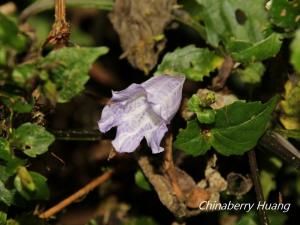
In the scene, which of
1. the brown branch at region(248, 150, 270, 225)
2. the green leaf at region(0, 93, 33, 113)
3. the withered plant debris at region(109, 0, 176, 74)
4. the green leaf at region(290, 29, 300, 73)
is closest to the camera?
the green leaf at region(290, 29, 300, 73)

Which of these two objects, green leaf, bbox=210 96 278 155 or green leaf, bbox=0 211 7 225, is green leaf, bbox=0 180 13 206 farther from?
green leaf, bbox=210 96 278 155

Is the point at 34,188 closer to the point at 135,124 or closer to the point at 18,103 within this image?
the point at 18,103

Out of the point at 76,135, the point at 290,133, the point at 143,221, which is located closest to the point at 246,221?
the point at 290,133

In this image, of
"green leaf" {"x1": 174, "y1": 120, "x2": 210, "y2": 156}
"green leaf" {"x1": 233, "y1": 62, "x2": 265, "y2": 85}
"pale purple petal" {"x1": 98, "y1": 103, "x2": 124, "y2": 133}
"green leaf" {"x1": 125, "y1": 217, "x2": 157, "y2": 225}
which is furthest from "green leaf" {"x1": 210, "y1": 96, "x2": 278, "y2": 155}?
"green leaf" {"x1": 125, "y1": 217, "x2": 157, "y2": 225}


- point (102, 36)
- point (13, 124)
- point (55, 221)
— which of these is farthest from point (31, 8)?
point (55, 221)

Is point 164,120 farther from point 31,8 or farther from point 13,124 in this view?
point 31,8

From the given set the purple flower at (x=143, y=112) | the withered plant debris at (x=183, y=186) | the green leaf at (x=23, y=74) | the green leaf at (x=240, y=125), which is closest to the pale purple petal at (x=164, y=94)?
the purple flower at (x=143, y=112)

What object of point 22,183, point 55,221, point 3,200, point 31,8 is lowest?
point 55,221
